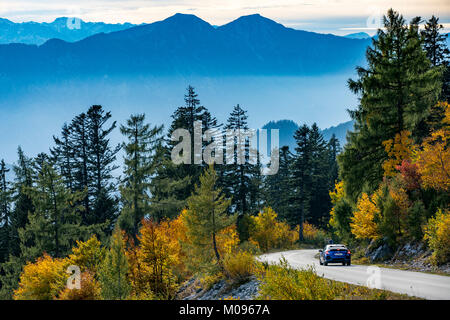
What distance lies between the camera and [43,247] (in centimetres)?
3975

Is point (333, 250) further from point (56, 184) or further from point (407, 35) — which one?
point (56, 184)

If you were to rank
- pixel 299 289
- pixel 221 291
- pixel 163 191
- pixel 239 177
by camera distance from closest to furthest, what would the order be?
pixel 299 289, pixel 221 291, pixel 163 191, pixel 239 177

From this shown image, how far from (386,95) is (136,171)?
966 inches

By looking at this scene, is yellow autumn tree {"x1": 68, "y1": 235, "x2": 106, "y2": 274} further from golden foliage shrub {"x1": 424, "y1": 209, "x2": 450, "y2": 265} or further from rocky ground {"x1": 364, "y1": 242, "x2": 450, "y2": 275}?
golden foliage shrub {"x1": 424, "y1": 209, "x2": 450, "y2": 265}

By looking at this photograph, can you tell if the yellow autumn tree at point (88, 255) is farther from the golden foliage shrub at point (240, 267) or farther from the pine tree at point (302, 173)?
the pine tree at point (302, 173)

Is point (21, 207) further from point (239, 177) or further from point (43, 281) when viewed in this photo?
point (43, 281)

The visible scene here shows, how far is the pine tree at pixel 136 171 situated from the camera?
45.2m

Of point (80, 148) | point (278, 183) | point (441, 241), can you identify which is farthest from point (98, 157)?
point (441, 241)

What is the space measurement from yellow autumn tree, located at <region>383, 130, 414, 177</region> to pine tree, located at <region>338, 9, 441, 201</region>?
974 millimetres

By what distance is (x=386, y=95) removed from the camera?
31672mm

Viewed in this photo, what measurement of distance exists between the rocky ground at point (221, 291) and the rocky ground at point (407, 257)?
25.1 ft

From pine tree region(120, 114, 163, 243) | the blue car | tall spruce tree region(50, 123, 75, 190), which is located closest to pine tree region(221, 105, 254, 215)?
pine tree region(120, 114, 163, 243)

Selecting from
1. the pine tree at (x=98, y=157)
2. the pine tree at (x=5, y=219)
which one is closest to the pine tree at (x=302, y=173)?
the pine tree at (x=98, y=157)

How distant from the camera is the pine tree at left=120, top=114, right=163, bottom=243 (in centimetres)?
4525
